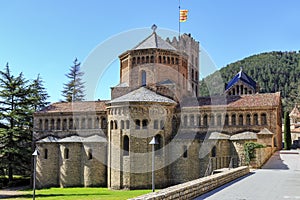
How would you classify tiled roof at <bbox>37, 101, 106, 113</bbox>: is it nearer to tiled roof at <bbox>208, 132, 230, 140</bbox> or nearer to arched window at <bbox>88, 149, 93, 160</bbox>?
arched window at <bbox>88, 149, 93, 160</bbox>

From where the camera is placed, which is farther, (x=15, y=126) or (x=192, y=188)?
(x=15, y=126)

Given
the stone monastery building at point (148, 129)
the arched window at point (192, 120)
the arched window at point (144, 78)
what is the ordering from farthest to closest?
the arched window at point (144, 78), the arched window at point (192, 120), the stone monastery building at point (148, 129)

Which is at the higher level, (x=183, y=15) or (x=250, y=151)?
(x=183, y=15)

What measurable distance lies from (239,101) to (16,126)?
29.2 m

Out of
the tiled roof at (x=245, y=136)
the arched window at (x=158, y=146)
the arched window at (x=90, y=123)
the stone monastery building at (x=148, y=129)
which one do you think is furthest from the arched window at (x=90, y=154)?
the tiled roof at (x=245, y=136)

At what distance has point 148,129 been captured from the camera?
120ft

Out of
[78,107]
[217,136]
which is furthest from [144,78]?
[217,136]

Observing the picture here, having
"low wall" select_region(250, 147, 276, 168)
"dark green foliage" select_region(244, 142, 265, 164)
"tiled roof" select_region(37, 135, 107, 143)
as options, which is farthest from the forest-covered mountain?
"dark green foliage" select_region(244, 142, 265, 164)

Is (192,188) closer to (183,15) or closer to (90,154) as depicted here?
(90,154)

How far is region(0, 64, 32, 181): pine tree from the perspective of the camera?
45.9 m

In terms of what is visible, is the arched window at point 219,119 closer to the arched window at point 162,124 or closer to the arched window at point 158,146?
the arched window at point 162,124

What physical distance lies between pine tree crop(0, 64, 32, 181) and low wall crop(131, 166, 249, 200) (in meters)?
33.0

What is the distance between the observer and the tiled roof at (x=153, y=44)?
145 feet

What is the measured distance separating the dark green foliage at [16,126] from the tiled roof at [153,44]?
1689 cm
